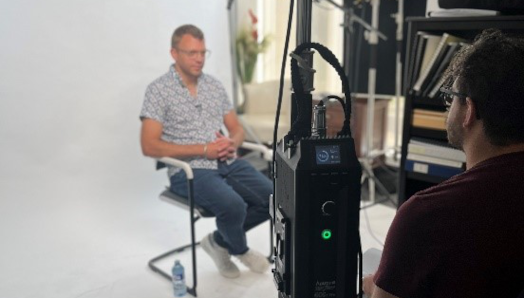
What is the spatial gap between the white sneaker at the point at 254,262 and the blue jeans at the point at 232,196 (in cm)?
4

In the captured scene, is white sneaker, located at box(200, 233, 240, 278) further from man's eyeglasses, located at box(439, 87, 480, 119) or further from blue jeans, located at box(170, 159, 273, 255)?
man's eyeglasses, located at box(439, 87, 480, 119)

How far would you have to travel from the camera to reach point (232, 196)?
2.07 meters

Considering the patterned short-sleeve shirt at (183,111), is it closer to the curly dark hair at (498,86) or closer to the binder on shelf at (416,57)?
the binder on shelf at (416,57)

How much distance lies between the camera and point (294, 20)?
1.05 m

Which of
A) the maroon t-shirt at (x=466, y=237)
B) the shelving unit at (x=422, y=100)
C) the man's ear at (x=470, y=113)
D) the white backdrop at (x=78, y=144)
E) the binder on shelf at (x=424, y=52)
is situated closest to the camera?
the maroon t-shirt at (x=466, y=237)

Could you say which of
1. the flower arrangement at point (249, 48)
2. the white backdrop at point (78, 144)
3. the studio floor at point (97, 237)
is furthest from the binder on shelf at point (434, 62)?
the flower arrangement at point (249, 48)

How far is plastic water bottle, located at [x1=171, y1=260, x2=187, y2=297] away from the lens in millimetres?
1995

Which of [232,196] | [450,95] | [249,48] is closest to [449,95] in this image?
[450,95]

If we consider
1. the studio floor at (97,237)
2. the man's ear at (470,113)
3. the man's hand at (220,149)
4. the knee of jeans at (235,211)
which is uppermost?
the man's ear at (470,113)

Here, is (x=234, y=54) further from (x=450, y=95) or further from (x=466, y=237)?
(x=466, y=237)

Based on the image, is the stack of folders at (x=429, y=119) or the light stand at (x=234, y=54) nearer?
the stack of folders at (x=429, y=119)

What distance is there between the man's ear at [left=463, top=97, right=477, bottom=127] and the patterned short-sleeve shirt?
4.70ft

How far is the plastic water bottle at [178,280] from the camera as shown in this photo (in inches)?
78.5

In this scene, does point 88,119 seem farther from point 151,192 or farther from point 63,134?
point 151,192
